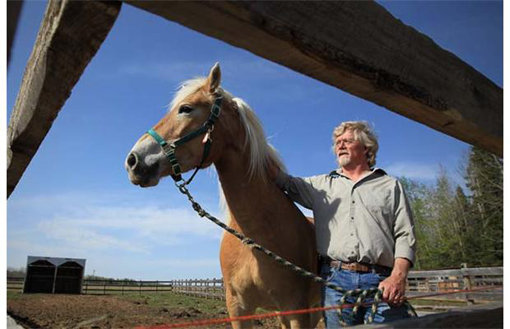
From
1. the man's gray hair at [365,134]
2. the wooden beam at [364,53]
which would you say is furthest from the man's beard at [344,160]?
the wooden beam at [364,53]

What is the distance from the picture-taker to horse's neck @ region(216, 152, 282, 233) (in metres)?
2.17

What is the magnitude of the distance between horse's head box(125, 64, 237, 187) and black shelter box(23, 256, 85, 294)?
2211cm

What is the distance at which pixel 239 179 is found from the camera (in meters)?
2.21

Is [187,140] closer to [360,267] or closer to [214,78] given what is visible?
[214,78]

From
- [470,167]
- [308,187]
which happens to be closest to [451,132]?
[308,187]

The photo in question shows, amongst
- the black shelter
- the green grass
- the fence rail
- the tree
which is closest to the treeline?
the tree

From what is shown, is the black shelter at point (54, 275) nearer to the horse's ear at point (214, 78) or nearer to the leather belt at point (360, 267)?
the horse's ear at point (214, 78)

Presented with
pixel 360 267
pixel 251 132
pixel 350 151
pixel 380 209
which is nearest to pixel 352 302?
pixel 360 267

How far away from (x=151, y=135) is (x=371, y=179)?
56.9 inches

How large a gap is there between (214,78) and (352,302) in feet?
5.37

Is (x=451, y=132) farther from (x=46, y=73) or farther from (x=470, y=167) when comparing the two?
(x=470, y=167)

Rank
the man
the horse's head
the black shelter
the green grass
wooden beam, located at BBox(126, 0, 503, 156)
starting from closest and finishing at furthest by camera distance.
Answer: wooden beam, located at BBox(126, 0, 503, 156), the man, the horse's head, the green grass, the black shelter

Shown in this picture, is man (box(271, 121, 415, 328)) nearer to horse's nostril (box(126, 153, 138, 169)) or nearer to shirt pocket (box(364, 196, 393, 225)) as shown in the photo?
shirt pocket (box(364, 196, 393, 225))

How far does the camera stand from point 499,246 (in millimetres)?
15633
